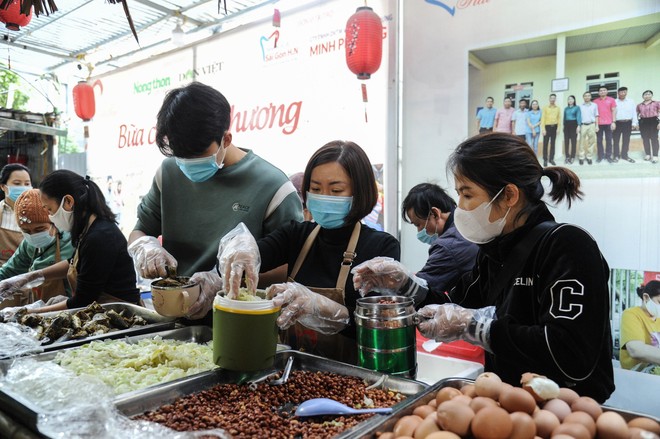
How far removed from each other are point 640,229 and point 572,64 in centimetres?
134

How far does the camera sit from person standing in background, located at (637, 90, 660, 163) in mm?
3328

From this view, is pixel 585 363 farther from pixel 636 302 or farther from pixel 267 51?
pixel 267 51

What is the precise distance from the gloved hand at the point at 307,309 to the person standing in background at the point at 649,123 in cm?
272

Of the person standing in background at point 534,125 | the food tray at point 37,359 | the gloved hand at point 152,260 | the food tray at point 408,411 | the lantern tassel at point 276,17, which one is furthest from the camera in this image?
the lantern tassel at point 276,17

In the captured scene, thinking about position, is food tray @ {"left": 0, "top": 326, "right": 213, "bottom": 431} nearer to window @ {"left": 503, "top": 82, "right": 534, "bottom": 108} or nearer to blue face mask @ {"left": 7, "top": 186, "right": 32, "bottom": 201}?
window @ {"left": 503, "top": 82, "right": 534, "bottom": 108}

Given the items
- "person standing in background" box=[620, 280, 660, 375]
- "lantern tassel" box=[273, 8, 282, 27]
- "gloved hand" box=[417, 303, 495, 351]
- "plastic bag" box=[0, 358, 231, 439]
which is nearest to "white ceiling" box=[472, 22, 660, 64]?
"person standing in background" box=[620, 280, 660, 375]

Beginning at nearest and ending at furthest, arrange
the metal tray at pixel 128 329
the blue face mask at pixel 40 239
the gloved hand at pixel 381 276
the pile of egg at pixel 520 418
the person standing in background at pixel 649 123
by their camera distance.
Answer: the pile of egg at pixel 520 418
the gloved hand at pixel 381 276
the metal tray at pixel 128 329
the person standing in background at pixel 649 123
the blue face mask at pixel 40 239

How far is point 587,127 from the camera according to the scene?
11.9ft

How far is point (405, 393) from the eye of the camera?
1.59 meters

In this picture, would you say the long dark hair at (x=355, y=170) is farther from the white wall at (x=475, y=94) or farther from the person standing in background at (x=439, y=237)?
the white wall at (x=475, y=94)

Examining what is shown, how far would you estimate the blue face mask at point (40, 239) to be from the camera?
4105mm

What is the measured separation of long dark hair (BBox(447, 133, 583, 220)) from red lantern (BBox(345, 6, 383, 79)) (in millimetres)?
2756

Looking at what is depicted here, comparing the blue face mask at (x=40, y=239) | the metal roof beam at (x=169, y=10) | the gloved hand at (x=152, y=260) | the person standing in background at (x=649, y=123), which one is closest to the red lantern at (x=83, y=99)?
the metal roof beam at (x=169, y=10)

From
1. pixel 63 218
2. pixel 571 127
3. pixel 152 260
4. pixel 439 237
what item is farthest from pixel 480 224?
pixel 63 218
